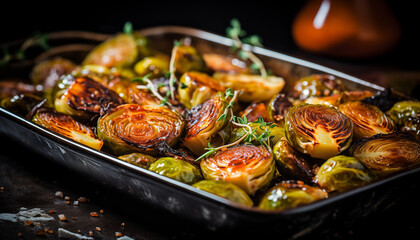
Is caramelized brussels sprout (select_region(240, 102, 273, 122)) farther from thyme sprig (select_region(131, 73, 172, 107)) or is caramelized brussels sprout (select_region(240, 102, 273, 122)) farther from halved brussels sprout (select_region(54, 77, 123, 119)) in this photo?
halved brussels sprout (select_region(54, 77, 123, 119))

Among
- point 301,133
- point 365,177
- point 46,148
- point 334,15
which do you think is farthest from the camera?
point 334,15

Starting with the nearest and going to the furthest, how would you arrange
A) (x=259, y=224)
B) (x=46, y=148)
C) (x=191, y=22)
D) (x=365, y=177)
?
1. (x=259, y=224)
2. (x=365, y=177)
3. (x=46, y=148)
4. (x=191, y=22)

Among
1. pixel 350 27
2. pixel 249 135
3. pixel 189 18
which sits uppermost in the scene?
pixel 350 27

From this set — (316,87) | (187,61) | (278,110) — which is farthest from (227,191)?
(187,61)

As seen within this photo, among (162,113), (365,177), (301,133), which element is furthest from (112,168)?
(365,177)

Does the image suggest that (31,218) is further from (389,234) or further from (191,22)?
(191,22)

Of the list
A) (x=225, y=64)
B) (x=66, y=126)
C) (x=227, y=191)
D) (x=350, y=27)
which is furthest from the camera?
(x=350, y=27)

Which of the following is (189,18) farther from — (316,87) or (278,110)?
(278,110)

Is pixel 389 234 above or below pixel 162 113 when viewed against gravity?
below
